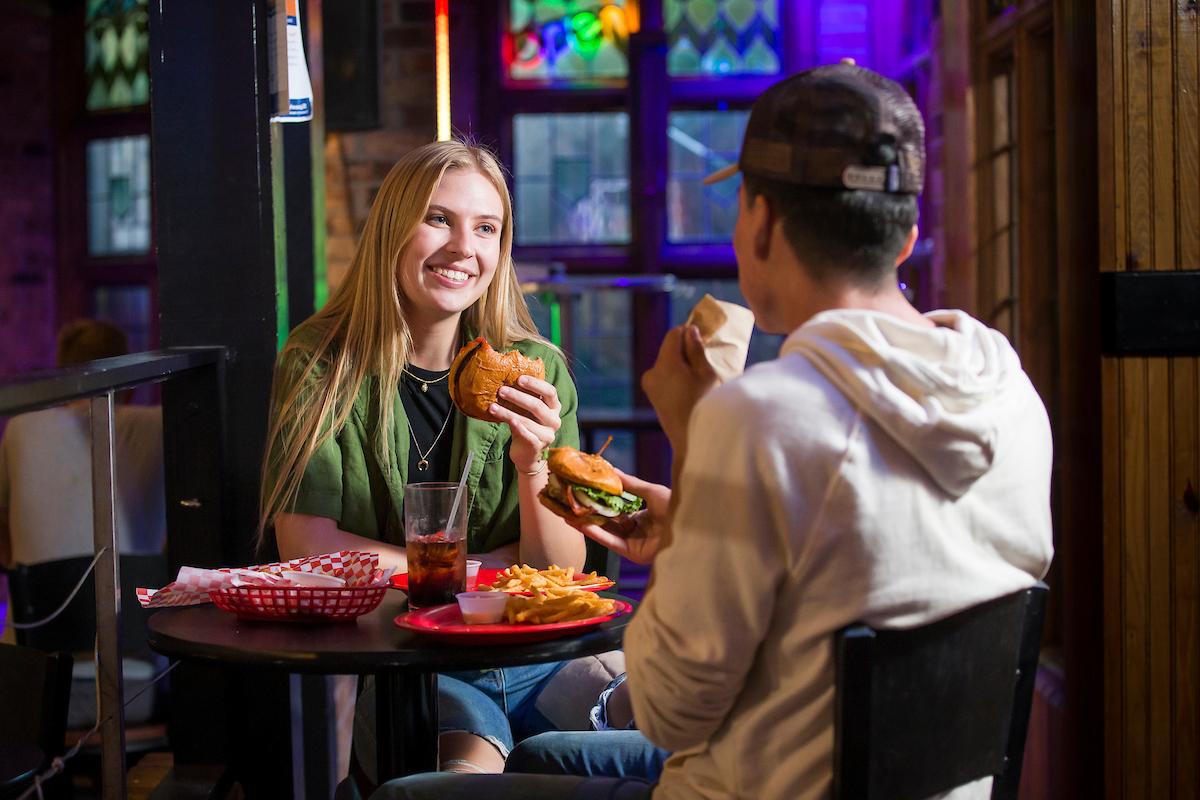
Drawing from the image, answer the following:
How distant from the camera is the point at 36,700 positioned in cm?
183

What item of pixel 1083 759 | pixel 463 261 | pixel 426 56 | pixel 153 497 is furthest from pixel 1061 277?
pixel 426 56

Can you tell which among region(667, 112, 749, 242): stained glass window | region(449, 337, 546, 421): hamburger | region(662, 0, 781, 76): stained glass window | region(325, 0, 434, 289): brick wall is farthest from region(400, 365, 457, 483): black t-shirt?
region(662, 0, 781, 76): stained glass window

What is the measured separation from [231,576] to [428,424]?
0.68m

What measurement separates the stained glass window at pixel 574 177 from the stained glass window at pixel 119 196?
7.29 ft

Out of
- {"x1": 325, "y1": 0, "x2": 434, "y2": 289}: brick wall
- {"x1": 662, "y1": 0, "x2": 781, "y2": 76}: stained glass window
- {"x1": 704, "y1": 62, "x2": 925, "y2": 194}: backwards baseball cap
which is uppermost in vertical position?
{"x1": 662, "y1": 0, "x2": 781, "y2": 76}: stained glass window

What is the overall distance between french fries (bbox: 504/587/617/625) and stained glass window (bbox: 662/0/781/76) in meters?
5.14

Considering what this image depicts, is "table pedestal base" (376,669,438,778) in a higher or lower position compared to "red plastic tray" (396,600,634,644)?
lower

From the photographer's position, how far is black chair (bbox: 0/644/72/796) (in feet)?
5.93

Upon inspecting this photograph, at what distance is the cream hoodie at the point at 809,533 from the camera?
3.97 ft

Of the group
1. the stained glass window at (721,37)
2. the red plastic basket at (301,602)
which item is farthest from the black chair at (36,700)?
the stained glass window at (721,37)

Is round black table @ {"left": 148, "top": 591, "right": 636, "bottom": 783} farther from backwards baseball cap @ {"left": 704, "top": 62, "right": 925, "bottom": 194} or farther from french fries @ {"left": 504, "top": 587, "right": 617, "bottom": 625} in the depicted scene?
backwards baseball cap @ {"left": 704, "top": 62, "right": 925, "bottom": 194}

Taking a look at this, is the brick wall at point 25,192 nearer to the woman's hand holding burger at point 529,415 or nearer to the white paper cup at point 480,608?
the woman's hand holding burger at point 529,415

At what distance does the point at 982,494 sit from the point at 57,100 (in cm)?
718

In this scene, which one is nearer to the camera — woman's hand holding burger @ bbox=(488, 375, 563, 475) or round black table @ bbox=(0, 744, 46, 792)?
round black table @ bbox=(0, 744, 46, 792)
